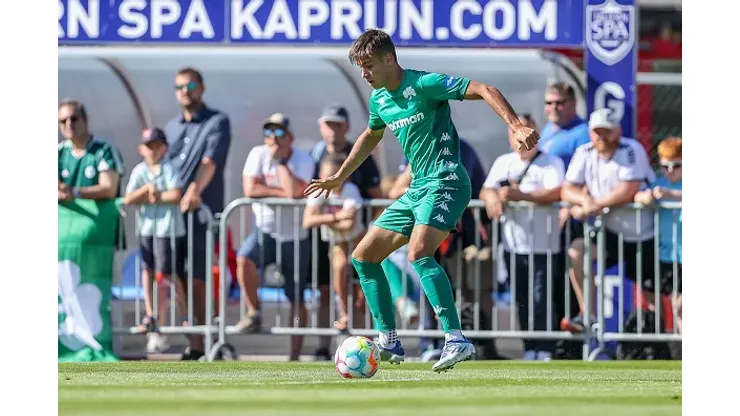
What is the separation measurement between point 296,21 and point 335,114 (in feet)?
4.75

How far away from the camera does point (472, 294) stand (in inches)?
499

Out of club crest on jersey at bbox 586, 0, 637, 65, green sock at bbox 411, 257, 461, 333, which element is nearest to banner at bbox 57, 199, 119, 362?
→ green sock at bbox 411, 257, 461, 333

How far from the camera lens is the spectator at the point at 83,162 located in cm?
1267

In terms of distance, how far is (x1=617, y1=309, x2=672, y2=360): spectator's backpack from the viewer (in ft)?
41.4

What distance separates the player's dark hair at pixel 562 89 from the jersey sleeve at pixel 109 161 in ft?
12.1

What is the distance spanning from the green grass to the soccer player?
1.29ft

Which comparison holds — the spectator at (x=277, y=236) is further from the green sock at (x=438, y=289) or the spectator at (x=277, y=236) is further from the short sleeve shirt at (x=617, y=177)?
the green sock at (x=438, y=289)

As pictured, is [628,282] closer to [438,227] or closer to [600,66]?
[600,66]

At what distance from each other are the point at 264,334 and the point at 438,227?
3.79 meters

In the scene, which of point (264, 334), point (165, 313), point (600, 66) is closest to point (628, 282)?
point (600, 66)

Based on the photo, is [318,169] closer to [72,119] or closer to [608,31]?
[72,119]

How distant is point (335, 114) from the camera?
42.2ft

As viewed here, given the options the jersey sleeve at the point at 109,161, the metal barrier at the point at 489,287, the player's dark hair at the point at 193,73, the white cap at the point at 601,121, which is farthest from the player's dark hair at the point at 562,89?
the jersey sleeve at the point at 109,161

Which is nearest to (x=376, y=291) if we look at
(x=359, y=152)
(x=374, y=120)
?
(x=359, y=152)
